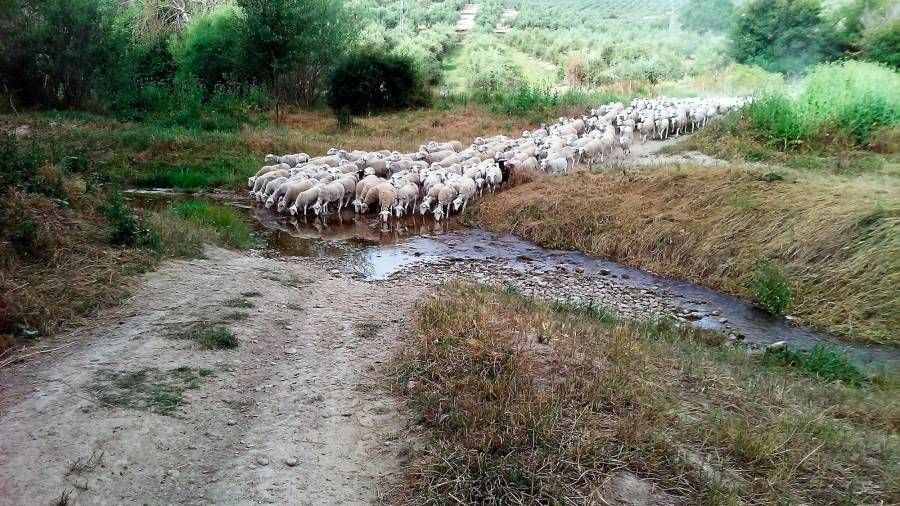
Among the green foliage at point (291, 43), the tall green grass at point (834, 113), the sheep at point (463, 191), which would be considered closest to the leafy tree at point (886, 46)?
the tall green grass at point (834, 113)

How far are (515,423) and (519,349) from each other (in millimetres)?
1252

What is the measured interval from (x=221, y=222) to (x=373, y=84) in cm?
1570

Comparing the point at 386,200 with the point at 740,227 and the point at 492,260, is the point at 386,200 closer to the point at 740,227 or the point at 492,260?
the point at 492,260

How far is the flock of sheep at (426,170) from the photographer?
11.6 m

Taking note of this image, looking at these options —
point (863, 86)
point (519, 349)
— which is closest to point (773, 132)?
point (863, 86)

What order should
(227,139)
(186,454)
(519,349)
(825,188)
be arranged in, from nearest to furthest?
(186,454)
(519,349)
(825,188)
(227,139)

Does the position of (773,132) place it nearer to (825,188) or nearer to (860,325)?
(825,188)

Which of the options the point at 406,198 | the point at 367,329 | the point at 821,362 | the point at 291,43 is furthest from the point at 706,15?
the point at 367,329

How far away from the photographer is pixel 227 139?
52.0 ft

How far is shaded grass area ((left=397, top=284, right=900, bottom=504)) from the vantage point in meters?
3.37

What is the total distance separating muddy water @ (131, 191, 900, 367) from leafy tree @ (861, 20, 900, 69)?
1667 centimetres

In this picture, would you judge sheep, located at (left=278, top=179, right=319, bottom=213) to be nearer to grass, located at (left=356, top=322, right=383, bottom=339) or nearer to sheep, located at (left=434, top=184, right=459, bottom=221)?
sheep, located at (left=434, top=184, right=459, bottom=221)

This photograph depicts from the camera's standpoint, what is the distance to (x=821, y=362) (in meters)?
5.97

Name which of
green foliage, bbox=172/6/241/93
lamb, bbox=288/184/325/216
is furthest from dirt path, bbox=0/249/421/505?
green foliage, bbox=172/6/241/93
